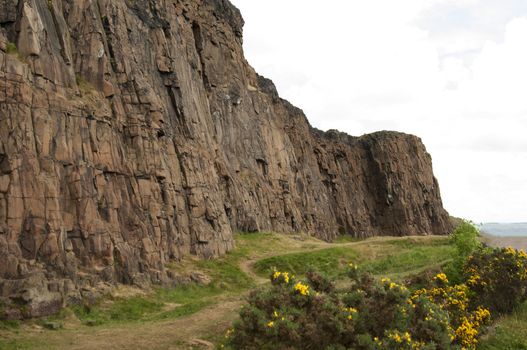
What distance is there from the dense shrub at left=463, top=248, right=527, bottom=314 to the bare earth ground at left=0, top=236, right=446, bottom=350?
345 inches

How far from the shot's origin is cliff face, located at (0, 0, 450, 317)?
23094 mm

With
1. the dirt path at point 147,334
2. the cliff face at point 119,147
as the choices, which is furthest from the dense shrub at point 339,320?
the cliff face at point 119,147

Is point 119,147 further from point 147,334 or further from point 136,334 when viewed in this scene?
point 147,334

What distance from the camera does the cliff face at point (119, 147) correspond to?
23.1 m

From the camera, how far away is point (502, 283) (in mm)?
17578

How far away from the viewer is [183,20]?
4997 cm

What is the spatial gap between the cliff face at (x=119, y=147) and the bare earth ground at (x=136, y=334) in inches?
71.1

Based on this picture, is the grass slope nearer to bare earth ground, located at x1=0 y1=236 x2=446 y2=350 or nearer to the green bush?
the green bush

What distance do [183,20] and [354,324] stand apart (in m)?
43.4

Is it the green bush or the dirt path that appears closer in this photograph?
the dirt path

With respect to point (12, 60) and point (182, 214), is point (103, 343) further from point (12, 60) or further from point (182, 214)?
point (182, 214)

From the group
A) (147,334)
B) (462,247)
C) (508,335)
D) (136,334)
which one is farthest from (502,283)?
(136,334)

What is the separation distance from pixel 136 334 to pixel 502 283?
13.1 metres

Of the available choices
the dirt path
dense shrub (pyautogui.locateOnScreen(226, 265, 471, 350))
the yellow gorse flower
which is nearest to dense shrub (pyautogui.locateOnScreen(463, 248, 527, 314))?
dense shrub (pyautogui.locateOnScreen(226, 265, 471, 350))
